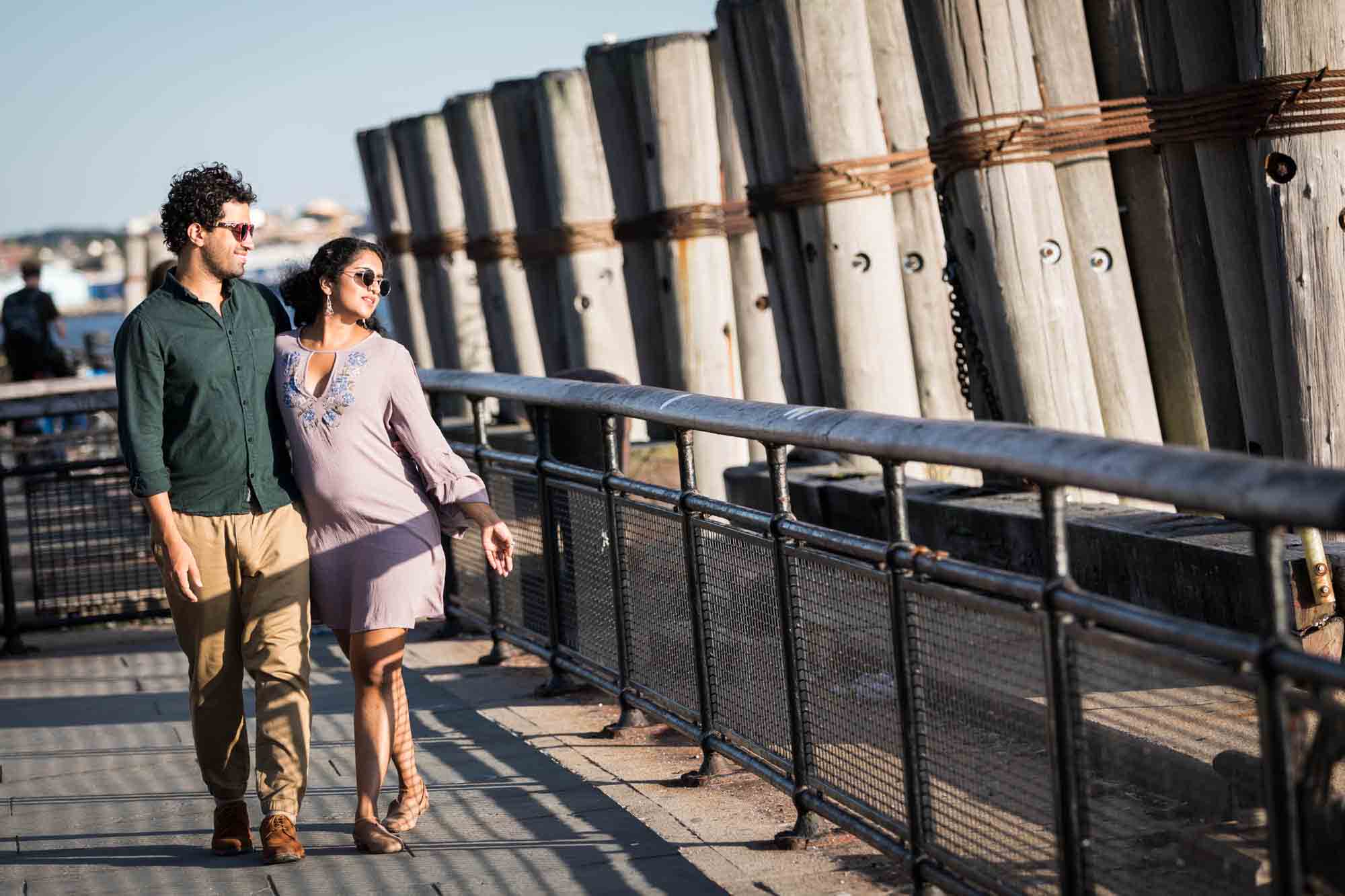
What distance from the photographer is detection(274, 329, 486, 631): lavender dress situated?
5211mm

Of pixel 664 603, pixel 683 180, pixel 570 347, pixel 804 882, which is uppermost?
pixel 683 180

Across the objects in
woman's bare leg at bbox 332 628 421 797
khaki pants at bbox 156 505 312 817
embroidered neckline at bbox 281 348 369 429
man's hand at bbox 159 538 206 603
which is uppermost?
embroidered neckline at bbox 281 348 369 429

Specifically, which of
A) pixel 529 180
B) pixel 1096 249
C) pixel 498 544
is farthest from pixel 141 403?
pixel 529 180

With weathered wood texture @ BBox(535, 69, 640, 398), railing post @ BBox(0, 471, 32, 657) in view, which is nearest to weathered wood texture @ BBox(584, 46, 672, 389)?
weathered wood texture @ BBox(535, 69, 640, 398)

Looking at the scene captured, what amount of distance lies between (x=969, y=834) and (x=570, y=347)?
→ 9.10 m

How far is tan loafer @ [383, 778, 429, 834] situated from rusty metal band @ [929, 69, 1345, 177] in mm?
3362

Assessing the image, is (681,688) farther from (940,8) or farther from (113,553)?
(113,553)

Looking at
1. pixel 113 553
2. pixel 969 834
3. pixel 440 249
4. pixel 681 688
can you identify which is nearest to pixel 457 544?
pixel 113 553

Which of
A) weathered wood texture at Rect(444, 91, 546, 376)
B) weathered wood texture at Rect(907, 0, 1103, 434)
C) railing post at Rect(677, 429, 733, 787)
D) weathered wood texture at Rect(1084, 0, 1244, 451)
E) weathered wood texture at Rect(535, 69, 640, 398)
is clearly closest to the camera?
railing post at Rect(677, 429, 733, 787)

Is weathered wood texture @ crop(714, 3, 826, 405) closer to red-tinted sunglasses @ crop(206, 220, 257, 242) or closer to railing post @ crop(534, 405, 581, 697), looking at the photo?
railing post @ crop(534, 405, 581, 697)

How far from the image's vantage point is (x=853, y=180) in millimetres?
8656

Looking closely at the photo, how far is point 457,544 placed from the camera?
8680mm

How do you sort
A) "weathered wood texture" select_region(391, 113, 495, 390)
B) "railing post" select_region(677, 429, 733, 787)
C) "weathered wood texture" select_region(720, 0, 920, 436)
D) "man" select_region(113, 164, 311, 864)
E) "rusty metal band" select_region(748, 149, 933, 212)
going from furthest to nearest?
"weathered wood texture" select_region(391, 113, 495, 390)
"rusty metal band" select_region(748, 149, 933, 212)
"weathered wood texture" select_region(720, 0, 920, 436)
"railing post" select_region(677, 429, 733, 787)
"man" select_region(113, 164, 311, 864)

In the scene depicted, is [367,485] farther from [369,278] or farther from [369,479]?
[369,278]
